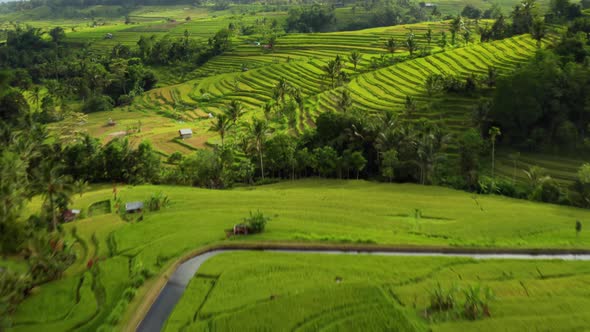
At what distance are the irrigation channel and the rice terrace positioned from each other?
0.46 ft

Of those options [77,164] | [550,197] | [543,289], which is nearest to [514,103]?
[550,197]

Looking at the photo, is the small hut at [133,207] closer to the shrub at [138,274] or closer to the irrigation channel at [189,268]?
the shrub at [138,274]

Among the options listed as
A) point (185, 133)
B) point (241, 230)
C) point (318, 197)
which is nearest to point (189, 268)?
point (241, 230)

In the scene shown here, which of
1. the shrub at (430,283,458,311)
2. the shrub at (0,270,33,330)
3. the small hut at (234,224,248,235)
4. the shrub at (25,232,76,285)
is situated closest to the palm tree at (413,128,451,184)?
the small hut at (234,224,248,235)

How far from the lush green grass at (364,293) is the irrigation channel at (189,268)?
2.66ft

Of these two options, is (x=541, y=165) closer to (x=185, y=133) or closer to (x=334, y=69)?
(x=334, y=69)

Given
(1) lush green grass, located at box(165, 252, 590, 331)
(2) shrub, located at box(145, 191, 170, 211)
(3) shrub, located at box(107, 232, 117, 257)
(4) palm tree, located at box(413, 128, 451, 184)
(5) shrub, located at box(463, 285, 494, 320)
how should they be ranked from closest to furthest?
(5) shrub, located at box(463, 285, 494, 320), (1) lush green grass, located at box(165, 252, 590, 331), (3) shrub, located at box(107, 232, 117, 257), (2) shrub, located at box(145, 191, 170, 211), (4) palm tree, located at box(413, 128, 451, 184)

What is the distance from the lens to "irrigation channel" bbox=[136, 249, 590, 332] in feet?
80.4

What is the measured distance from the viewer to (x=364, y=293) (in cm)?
2386

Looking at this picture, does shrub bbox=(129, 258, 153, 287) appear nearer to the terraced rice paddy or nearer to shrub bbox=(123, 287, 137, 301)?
shrub bbox=(123, 287, 137, 301)

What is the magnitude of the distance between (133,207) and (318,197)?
1799 centimetres

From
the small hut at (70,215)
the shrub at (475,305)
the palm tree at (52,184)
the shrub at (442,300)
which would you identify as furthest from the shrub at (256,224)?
the small hut at (70,215)

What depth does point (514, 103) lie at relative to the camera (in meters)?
62.0

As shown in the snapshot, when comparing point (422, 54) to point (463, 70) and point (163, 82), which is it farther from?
point (163, 82)
